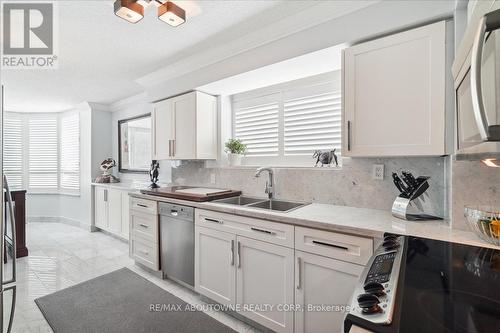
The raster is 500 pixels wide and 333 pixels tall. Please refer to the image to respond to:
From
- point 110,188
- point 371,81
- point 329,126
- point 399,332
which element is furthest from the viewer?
point 110,188

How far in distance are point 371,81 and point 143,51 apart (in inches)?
86.4

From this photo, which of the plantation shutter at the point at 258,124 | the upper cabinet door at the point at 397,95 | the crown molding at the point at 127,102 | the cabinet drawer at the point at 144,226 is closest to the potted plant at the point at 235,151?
the plantation shutter at the point at 258,124

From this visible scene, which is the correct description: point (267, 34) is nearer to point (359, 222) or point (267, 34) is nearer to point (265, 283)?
point (359, 222)

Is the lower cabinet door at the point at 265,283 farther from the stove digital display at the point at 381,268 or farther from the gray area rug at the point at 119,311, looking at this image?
the stove digital display at the point at 381,268

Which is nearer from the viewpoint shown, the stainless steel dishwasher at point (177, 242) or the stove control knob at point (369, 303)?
the stove control knob at point (369, 303)

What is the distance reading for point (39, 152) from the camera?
5.57 metres

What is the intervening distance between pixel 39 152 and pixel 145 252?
4.58m

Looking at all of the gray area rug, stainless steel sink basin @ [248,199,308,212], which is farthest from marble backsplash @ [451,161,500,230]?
the gray area rug

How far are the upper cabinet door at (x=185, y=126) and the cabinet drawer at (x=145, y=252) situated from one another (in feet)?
3.51

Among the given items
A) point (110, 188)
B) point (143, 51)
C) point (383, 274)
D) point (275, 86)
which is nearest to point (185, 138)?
point (143, 51)

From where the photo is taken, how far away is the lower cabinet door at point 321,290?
1483mm

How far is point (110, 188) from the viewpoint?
428 centimetres

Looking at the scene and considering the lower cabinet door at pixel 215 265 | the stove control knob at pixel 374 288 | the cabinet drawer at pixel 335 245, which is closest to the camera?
the stove control knob at pixel 374 288

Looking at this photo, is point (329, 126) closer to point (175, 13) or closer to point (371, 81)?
point (371, 81)
